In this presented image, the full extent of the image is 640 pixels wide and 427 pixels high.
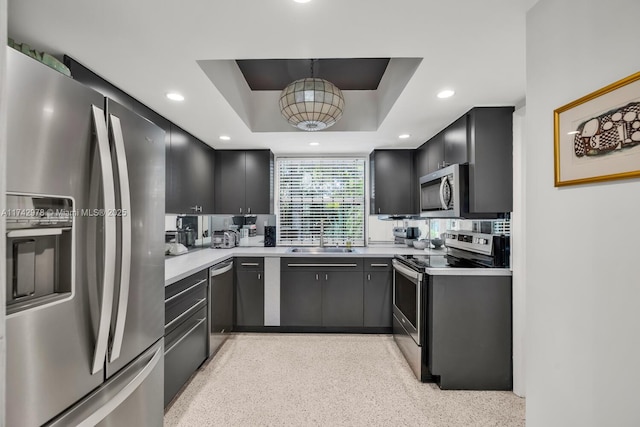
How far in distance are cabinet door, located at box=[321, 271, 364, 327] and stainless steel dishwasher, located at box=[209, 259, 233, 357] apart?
1035 millimetres

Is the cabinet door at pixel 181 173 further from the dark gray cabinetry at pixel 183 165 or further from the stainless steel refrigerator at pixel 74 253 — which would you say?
the stainless steel refrigerator at pixel 74 253

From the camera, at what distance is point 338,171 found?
4.27 metres

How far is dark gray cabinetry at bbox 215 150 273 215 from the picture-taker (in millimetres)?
3830

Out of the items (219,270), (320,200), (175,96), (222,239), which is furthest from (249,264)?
(175,96)

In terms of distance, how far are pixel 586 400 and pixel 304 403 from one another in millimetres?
1672

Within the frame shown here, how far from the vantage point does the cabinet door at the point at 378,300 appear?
131 inches

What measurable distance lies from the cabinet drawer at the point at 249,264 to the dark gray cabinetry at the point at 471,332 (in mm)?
1907

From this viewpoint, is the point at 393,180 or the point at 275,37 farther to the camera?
the point at 393,180

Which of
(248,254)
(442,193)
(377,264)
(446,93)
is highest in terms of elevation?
(446,93)

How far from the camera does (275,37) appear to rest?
150 centimetres

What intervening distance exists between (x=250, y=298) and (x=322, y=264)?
91cm

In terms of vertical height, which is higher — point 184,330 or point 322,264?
point 322,264

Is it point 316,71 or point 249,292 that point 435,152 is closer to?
point 316,71

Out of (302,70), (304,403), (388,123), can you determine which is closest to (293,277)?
(304,403)
